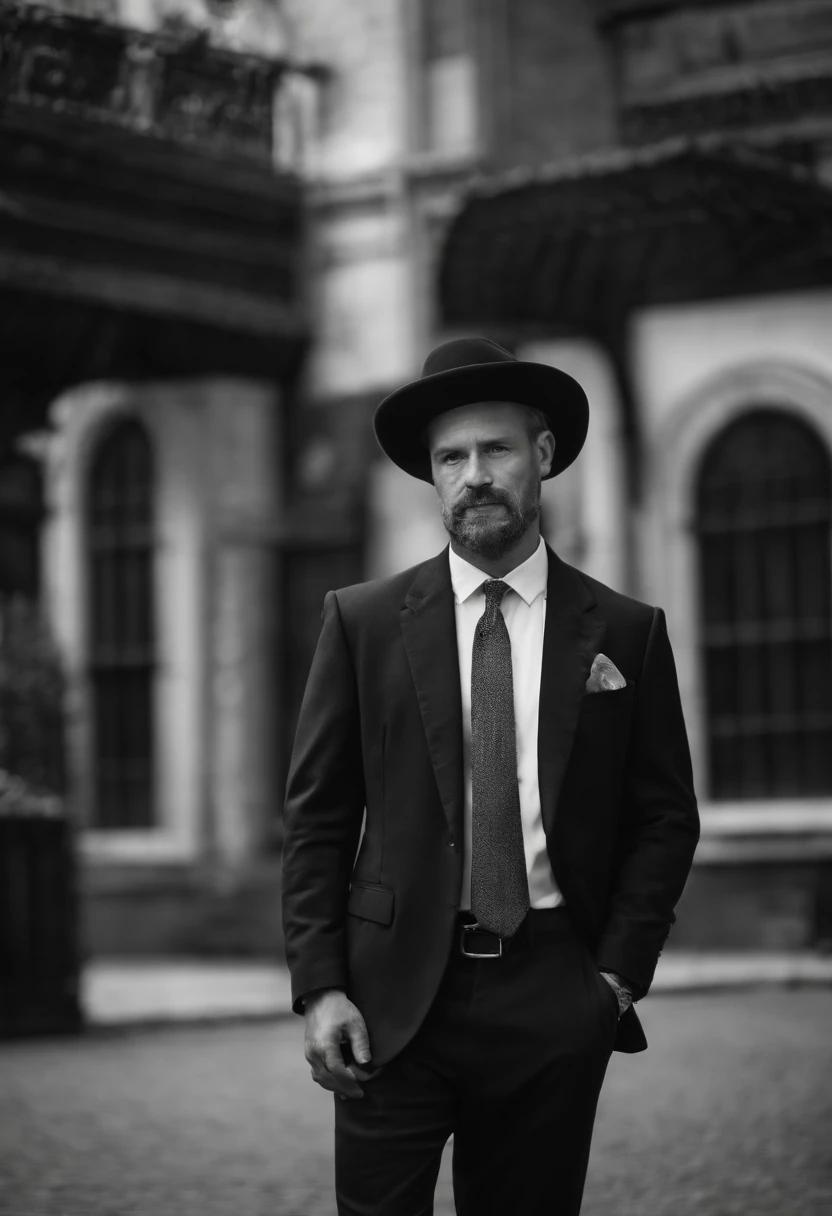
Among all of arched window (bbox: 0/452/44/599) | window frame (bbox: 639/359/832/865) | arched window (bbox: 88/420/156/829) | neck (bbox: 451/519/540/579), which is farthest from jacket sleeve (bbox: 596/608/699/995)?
arched window (bbox: 88/420/156/829)

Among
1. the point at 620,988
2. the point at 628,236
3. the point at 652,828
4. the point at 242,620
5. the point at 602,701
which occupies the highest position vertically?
the point at 628,236

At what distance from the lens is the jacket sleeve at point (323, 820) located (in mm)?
3299

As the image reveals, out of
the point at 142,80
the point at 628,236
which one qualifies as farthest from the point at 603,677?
the point at 142,80

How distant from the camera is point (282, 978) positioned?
47.9 ft

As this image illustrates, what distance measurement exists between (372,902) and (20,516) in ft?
38.1

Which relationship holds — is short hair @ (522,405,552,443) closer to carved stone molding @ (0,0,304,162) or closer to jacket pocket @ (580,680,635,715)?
jacket pocket @ (580,680,635,715)

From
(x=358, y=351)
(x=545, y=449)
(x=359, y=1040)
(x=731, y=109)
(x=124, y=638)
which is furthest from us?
(x=124, y=638)

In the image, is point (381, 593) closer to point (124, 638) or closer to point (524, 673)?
point (524, 673)

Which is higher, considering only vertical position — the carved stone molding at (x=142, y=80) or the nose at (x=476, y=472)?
the carved stone molding at (x=142, y=80)

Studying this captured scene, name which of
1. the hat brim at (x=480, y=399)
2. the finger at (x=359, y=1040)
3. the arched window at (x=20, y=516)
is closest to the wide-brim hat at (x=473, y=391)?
the hat brim at (x=480, y=399)

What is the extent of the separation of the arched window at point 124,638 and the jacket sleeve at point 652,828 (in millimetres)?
13833

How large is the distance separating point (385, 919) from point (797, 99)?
12.8 m

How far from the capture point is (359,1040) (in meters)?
3.26

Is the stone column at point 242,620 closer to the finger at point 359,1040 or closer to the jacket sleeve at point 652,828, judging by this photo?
the jacket sleeve at point 652,828
